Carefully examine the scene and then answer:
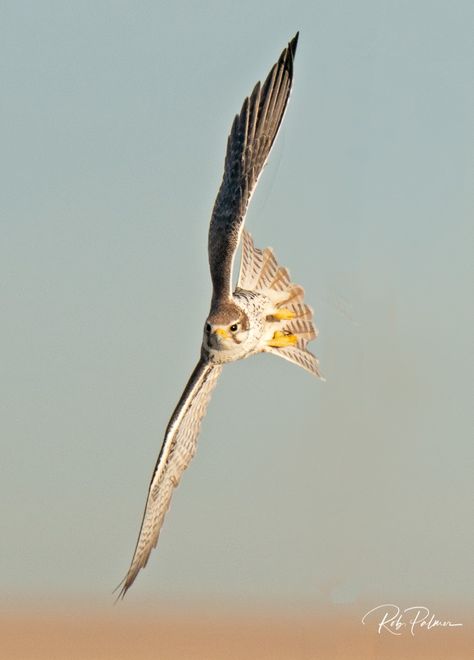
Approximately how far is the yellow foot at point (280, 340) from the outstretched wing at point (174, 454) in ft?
2.18

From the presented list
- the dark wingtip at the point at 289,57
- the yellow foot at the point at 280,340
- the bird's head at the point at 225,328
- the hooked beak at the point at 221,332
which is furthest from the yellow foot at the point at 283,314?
the dark wingtip at the point at 289,57

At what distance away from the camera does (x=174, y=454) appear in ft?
56.4

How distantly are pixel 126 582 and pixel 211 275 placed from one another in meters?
3.63

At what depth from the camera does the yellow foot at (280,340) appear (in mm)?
16703

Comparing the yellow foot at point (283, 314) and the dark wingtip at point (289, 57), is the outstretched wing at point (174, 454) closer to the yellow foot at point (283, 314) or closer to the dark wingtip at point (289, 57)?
the yellow foot at point (283, 314)

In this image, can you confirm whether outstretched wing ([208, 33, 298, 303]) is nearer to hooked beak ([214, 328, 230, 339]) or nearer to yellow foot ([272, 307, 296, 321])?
hooked beak ([214, 328, 230, 339])

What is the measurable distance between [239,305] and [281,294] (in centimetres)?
128

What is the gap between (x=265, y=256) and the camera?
17125 mm

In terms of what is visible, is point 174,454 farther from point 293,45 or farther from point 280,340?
point 293,45

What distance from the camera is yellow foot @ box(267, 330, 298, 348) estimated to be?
54.8 feet

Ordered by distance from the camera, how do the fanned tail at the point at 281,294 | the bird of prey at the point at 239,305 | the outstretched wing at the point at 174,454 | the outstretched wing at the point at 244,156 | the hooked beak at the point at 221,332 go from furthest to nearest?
the fanned tail at the point at 281,294 < the outstretched wing at the point at 174,454 < the outstretched wing at the point at 244,156 < the bird of prey at the point at 239,305 < the hooked beak at the point at 221,332

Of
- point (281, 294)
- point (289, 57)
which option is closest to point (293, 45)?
point (289, 57)

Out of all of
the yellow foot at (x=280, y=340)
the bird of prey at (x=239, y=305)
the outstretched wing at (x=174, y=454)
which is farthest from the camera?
the yellow foot at (x=280, y=340)

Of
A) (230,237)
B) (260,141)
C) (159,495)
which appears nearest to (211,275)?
(230,237)
